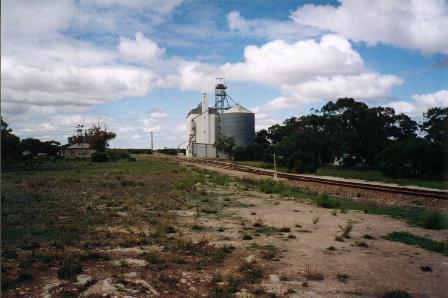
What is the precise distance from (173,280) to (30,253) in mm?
3544

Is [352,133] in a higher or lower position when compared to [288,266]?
higher

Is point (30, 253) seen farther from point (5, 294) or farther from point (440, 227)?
point (440, 227)

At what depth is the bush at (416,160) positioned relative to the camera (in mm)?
31516

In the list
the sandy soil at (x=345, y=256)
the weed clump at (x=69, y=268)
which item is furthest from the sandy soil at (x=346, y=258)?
the weed clump at (x=69, y=268)

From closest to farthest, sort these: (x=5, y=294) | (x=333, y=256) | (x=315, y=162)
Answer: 1. (x=5, y=294)
2. (x=333, y=256)
3. (x=315, y=162)

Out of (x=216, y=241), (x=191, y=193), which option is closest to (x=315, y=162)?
(x=191, y=193)

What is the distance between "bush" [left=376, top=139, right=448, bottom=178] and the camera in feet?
103

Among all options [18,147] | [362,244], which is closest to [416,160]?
[362,244]

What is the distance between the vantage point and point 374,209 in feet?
59.2

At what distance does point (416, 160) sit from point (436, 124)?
19.9m

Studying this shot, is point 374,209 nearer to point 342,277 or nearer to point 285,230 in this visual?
point 285,230

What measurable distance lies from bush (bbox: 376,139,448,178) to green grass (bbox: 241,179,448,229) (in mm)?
11355

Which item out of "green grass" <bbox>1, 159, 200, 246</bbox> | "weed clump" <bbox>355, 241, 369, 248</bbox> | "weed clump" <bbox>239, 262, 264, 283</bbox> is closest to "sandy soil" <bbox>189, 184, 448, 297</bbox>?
"weed clump" <bbox>355, 241, 369, 248</bbox>

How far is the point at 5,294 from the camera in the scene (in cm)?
686
